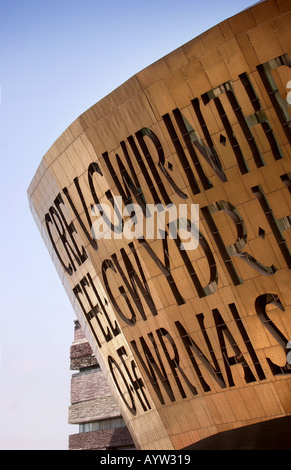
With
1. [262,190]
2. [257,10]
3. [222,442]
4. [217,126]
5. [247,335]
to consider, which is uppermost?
[257,10]

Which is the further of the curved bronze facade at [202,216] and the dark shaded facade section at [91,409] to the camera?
the dark shaded facade section at [91,409]

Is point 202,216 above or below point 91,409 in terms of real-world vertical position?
above

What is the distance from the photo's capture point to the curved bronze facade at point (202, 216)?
17.1 m

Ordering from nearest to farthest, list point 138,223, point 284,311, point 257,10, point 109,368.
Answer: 1. point 257,10
2. point 284,311
3. point 138,223
4. point 109,368

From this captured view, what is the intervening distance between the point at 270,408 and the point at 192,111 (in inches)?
336

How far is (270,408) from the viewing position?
18.7 m

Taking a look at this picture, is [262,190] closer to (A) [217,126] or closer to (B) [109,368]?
(A) [217,126]

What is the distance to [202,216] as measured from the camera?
18.7 m

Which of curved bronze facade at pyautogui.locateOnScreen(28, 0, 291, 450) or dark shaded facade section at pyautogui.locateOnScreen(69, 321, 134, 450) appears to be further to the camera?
dark shaded facade section at pyautogui.locateOnScreen(69, 321, 134, 450)

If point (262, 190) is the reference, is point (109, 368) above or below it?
below

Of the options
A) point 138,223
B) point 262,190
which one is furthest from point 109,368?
point 262,190

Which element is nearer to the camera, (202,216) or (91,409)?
(202,216)

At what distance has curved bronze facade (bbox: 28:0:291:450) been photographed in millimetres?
17141

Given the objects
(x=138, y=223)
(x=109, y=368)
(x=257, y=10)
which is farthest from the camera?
(x=109, y=368)
